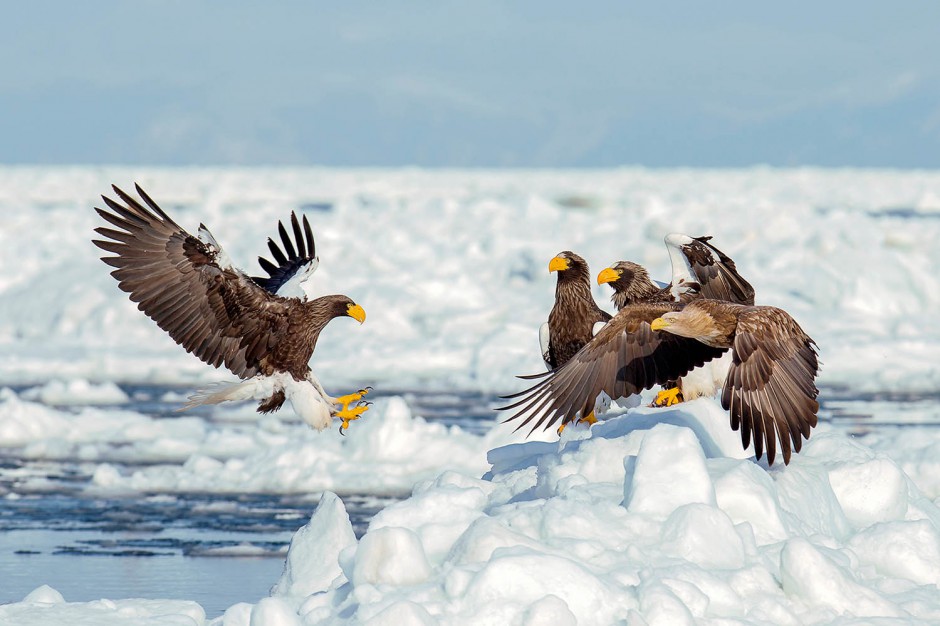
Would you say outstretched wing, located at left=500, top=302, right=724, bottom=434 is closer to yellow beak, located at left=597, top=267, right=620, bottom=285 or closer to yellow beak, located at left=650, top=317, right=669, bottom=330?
yellow beak, located at left=650, top=317, right=669, bottom=330

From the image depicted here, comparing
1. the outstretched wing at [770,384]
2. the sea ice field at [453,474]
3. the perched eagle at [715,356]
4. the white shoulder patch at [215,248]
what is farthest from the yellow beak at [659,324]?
the white shoulder patch at [215,248]

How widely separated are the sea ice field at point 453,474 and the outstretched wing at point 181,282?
3.40ft

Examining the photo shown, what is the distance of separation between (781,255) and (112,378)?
9718mm

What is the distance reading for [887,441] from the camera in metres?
7.59

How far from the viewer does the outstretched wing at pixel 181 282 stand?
23.1 ft

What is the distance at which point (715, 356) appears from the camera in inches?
222

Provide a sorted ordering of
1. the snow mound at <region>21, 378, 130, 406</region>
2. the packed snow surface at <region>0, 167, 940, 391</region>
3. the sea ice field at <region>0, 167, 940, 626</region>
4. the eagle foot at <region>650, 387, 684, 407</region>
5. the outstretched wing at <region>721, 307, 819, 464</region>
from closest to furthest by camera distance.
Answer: the sea ice field at <region>0, 167, 940, 626</region>, the outstretched wing at <region>721, 307, 819, 464</region>, the eagle foot at <region>650, 387, 684, 407</region>, the snow mound at <region>21, 378, 130, 406</region>, the packed snow surface at <region>0, 167, 940, 391</region>

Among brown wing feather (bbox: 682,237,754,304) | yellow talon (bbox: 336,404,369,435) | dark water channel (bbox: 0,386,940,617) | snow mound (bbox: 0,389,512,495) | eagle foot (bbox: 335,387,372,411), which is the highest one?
brown wing feather (bbox: 682,237,754,304)

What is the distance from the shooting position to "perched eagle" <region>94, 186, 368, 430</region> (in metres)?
7.07

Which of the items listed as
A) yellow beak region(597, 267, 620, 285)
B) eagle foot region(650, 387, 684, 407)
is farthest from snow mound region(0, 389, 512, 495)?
eagle foot region(650, 387, 684, 407)

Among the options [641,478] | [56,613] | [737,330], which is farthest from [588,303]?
[56,613]

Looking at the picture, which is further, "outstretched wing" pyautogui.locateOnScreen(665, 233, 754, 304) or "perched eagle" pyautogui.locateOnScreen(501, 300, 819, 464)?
"outstretched wing" pyautogui.locateOnScreen(665, 233, 754, 304)

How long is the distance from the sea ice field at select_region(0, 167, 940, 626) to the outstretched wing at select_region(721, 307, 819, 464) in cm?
20

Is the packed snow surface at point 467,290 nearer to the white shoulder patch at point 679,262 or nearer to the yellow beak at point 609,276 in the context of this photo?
the white shoulder patch at point 679,262
